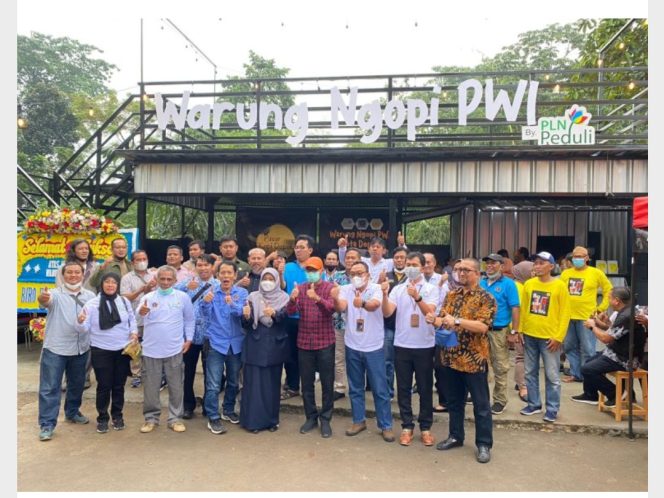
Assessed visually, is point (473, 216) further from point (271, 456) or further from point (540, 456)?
point (271, 456)

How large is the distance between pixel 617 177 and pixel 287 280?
6149mm

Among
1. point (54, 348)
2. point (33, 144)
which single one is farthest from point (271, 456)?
point (33, 144)

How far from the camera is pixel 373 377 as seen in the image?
4.76 m

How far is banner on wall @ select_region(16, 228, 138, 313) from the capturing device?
314 inches

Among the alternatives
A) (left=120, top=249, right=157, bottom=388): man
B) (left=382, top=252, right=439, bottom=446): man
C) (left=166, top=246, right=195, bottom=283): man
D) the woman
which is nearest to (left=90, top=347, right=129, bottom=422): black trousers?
the woman

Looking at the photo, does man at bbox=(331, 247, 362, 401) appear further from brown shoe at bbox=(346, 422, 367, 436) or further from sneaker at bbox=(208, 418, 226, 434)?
sneaker at bbox=(208, 418, 226, 434)

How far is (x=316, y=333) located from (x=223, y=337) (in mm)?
1003

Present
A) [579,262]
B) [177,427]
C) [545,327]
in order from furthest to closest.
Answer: [579,262] < [545,327] < [177,427]

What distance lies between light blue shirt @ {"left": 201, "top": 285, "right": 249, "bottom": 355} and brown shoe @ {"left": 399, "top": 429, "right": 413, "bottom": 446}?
1.88 m

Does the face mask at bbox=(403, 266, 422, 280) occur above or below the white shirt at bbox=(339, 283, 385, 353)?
above

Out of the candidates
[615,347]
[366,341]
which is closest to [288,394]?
[366,341]

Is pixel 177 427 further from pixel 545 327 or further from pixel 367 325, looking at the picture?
pixel 545 327

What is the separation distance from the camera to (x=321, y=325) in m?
4.84

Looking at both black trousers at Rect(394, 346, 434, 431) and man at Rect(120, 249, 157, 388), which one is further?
man at Rect(120, 249, 157, 388)
